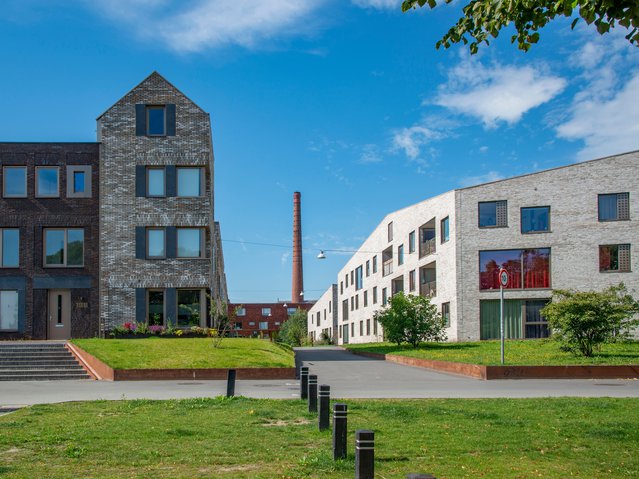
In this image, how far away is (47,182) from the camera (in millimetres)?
35656

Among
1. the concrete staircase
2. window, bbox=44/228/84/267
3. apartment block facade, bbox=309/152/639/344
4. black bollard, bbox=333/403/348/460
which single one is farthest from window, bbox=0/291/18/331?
black bollard, bbox=333/403/348/460

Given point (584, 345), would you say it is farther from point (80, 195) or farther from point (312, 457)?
point (80, 195)

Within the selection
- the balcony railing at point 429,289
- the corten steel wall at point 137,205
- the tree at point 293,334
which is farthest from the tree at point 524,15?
the tree at point 293,334

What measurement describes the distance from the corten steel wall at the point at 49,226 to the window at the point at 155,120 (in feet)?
9.28

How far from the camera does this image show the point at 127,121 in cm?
3594

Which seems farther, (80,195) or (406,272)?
(406,272)

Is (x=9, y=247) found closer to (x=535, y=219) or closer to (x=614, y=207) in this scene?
(x=535, y=219)

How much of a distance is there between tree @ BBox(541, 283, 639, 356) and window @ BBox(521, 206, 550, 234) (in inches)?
624

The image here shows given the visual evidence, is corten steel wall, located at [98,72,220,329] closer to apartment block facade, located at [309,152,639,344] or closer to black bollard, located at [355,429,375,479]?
apartment block facade, located at [309,152,639,344]

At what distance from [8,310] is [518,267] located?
27300mm

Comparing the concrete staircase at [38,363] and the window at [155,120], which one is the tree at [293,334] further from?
the concrete staircase at [38,363]

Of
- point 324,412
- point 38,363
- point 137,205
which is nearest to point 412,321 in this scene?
point 137,205

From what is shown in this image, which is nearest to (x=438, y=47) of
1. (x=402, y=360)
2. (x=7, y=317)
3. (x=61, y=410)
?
(x=61, y=410)

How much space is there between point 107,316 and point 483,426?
90.6ft
